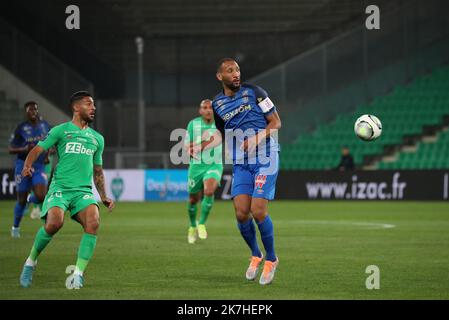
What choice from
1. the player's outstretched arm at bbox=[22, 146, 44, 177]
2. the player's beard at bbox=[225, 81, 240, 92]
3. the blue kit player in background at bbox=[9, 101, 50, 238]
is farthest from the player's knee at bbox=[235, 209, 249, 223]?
the blue kit player in background at bbox=[9, 101, 50, 238]

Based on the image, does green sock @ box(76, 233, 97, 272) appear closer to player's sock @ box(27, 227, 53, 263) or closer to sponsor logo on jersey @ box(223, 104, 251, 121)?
player's sock @ box(27, 227, 53, 263)

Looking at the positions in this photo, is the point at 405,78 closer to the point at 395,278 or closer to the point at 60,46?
the point at 60,46

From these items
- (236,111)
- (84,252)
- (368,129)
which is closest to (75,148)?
(84,252)

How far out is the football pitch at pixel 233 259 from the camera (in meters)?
10.2

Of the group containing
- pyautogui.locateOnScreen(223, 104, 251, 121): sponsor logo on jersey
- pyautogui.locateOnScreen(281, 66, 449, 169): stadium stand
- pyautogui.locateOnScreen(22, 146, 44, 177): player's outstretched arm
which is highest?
pyautogui.locateOnScreen(281, 66, 449, 169): stadium stand

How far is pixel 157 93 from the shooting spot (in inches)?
1761

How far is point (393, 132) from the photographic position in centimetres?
3784

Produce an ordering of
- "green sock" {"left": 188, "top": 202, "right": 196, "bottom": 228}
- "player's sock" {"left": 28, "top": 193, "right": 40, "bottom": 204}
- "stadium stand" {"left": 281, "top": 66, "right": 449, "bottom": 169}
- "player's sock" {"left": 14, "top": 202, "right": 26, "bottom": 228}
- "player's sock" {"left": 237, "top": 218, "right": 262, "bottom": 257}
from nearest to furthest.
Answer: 1. "player's sock" {"left": 237, "top": 218, "right": 262, "bottom": 257}
2. "green sock" {"left": 188, "top": 202, "right": 196, "bottom": 228}
3. "player's sock" {"left": 14, "top": 202, "right": 26, "bottom": 228}
4. "player's sock" {"left": 28, "top": 193, "right": 40, "bottom": 204}
5. "stadium stand" {"left": 281, "top": 66, "right": 449, "bottom": 169}

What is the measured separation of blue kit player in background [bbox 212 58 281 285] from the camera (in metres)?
11.2

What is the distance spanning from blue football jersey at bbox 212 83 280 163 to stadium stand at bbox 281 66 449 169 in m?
24.8

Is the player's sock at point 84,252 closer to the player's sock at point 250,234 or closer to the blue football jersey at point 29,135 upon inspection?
the player's sock at point 250,234

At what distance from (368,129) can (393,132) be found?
25.3 meters

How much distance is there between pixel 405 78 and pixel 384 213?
49.9 ft
